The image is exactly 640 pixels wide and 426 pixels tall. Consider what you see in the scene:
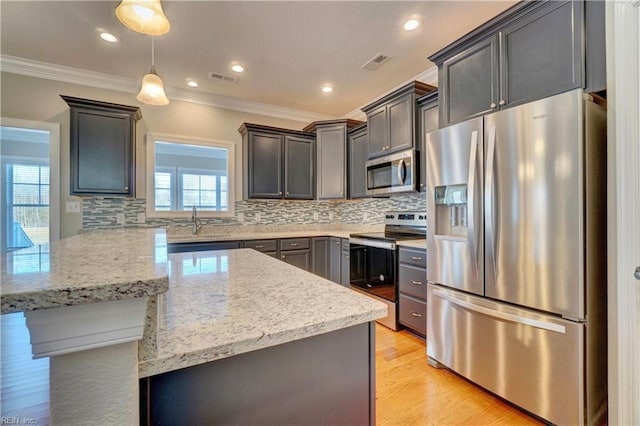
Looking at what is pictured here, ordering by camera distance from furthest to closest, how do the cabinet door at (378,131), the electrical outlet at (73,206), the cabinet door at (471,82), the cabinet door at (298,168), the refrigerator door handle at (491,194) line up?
the cabinet door at (298,168)
the cabinet door at (378,131)
the electrical outlet at (73,206)
the cabinet door at (471,82)
the refrigerator door handle at (491,194)

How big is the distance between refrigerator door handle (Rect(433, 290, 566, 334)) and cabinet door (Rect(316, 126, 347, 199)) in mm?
2291

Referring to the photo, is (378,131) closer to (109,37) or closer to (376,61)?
(376,61)

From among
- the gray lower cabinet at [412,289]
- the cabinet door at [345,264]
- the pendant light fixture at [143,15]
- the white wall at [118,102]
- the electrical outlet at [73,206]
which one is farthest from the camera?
the cabinet door at [345,264]

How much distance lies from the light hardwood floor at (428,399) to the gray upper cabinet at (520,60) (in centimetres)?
185

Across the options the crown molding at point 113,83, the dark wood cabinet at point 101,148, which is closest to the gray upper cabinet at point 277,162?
the crown molding at point 113,83

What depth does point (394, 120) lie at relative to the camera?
3092 millimetres

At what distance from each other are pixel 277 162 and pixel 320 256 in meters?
1.45

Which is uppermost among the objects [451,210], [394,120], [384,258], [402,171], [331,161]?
[394,120]

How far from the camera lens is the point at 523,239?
154cm

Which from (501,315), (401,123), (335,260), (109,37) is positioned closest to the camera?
(501,315)

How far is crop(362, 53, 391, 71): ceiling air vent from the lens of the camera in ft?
9.37

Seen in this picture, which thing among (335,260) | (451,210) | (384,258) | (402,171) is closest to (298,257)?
(335,260)

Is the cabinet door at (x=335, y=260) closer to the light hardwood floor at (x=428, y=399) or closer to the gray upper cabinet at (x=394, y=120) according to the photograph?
the gray upper cabinet at (x=394, y=120)

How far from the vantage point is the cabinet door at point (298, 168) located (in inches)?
157
